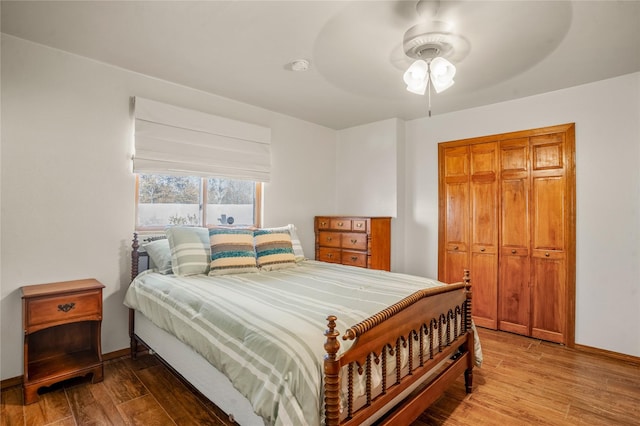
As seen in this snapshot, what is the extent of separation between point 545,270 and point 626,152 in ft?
4.19

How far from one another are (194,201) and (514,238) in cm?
343

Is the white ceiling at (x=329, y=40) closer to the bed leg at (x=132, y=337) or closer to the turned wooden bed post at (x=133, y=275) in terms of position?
the turned wooden bed post at (x=133, y=275)

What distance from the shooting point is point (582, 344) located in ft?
10.3

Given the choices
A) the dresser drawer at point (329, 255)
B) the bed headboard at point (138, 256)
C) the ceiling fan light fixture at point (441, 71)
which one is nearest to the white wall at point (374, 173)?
the dresser drawer at point (329, 255)

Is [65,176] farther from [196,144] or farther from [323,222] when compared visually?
[323,222]

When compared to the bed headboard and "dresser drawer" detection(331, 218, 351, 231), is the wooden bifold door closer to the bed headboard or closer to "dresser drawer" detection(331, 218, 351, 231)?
"dresser drawer" detection(331, 218, 351, 231)

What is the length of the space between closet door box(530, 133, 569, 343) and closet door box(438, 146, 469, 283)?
686 mm

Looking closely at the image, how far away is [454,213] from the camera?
4.02 m

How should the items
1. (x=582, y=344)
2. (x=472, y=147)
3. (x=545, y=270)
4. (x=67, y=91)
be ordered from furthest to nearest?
(x=472, y=147), (x=545, y=270), (x=582, y=344), (x=67, y=91)

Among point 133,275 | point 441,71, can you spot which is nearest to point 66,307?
point 133,275

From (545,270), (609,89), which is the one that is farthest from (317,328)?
(609,89)

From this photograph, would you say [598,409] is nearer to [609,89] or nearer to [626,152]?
[626,152]

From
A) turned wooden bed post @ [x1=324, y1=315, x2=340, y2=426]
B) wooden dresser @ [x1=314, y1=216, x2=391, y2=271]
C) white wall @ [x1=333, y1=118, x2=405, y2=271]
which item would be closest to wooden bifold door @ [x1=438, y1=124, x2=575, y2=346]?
white wall @ [x1=333, y1=118, x2=405, y2=271]

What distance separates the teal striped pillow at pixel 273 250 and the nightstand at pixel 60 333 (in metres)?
1.24
